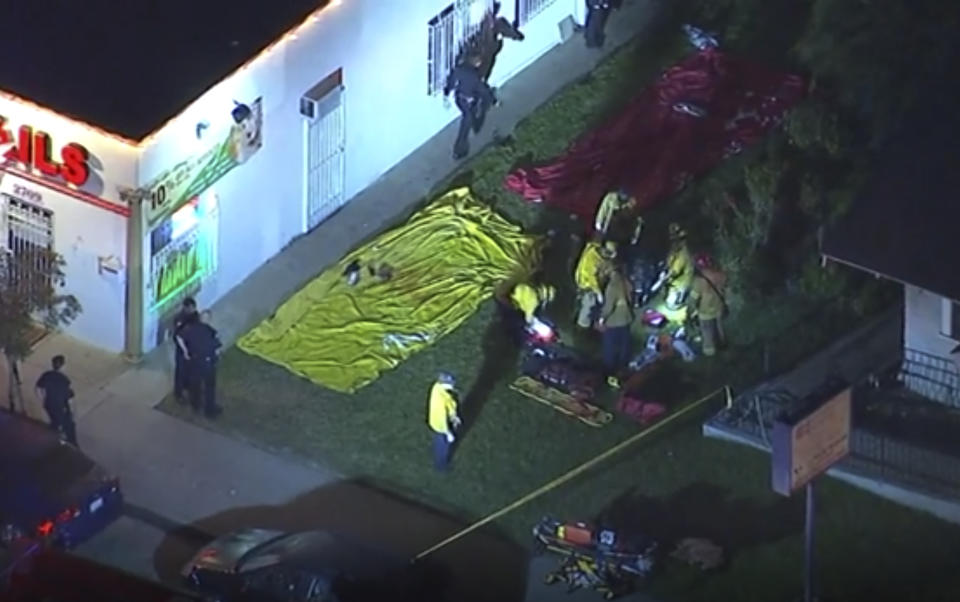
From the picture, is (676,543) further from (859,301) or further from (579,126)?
(579,126)

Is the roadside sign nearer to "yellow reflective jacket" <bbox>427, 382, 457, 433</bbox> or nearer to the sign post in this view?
Result: the sign post

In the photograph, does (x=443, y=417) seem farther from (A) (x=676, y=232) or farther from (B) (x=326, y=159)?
(B) (x=326, y=159)

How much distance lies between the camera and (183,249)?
35500 mm

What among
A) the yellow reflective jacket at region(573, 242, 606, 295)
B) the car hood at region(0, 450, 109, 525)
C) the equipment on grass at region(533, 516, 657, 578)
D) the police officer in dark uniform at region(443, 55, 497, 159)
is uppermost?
the police officer in dark uniform at region(443, 55, 497, 159)

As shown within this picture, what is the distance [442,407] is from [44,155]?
5024mm

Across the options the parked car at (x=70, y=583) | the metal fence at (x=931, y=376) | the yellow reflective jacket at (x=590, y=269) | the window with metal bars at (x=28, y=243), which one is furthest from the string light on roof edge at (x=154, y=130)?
the metal fence at (x=931, y=376)

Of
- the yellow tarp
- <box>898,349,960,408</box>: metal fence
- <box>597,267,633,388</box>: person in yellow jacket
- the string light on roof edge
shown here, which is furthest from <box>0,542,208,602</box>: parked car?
<box>898,349,960,408</box>: metal fence

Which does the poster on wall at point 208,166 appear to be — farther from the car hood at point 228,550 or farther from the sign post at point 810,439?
the sign post at point 810,439

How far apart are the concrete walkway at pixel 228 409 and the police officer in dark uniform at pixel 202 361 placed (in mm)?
317

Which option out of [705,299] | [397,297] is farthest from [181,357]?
[705,299]

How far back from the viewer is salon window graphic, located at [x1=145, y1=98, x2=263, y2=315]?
34844 mm

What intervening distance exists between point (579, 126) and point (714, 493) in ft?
22.1

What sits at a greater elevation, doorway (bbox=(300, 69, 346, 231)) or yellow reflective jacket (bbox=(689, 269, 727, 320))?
doorway (bbox=(300, 69, 346, 231))

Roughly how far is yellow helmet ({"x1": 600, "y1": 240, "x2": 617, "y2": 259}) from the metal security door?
11.1 feet
